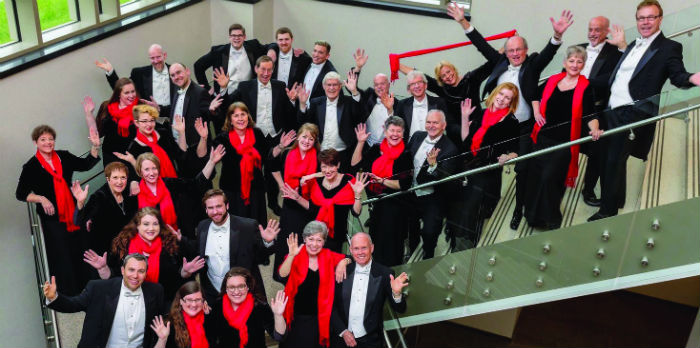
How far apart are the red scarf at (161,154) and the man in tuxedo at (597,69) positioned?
11.4 ft

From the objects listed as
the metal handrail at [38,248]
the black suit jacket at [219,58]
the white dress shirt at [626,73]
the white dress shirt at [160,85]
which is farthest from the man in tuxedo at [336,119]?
the metal handrail at [38,248]

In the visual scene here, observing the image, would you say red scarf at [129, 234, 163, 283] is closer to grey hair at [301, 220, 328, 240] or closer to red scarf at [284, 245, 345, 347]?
red scarf at [284, 245, 345, 347]

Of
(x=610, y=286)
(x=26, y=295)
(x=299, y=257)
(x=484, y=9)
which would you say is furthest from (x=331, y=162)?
(x=484, y=9)

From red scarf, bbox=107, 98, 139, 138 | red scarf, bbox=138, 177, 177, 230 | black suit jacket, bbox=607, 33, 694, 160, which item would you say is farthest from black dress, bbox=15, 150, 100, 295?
black suit jacket, bbox=607, 33, 694, 160

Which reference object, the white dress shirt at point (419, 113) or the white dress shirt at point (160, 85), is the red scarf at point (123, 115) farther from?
the white dress shirt at point (419, 113)

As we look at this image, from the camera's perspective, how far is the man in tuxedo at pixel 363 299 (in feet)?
17.4

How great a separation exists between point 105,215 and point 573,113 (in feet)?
12.2

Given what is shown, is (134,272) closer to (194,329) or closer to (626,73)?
(194,329)

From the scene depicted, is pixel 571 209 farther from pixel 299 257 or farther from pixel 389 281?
pixel 299 257

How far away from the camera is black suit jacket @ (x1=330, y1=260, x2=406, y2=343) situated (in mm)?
5316

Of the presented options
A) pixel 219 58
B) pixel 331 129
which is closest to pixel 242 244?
pixel 331 129

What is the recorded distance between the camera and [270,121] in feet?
23.4

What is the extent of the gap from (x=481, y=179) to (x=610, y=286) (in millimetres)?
1350

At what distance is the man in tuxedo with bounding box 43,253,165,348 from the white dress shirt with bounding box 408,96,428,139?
8.90 ft
